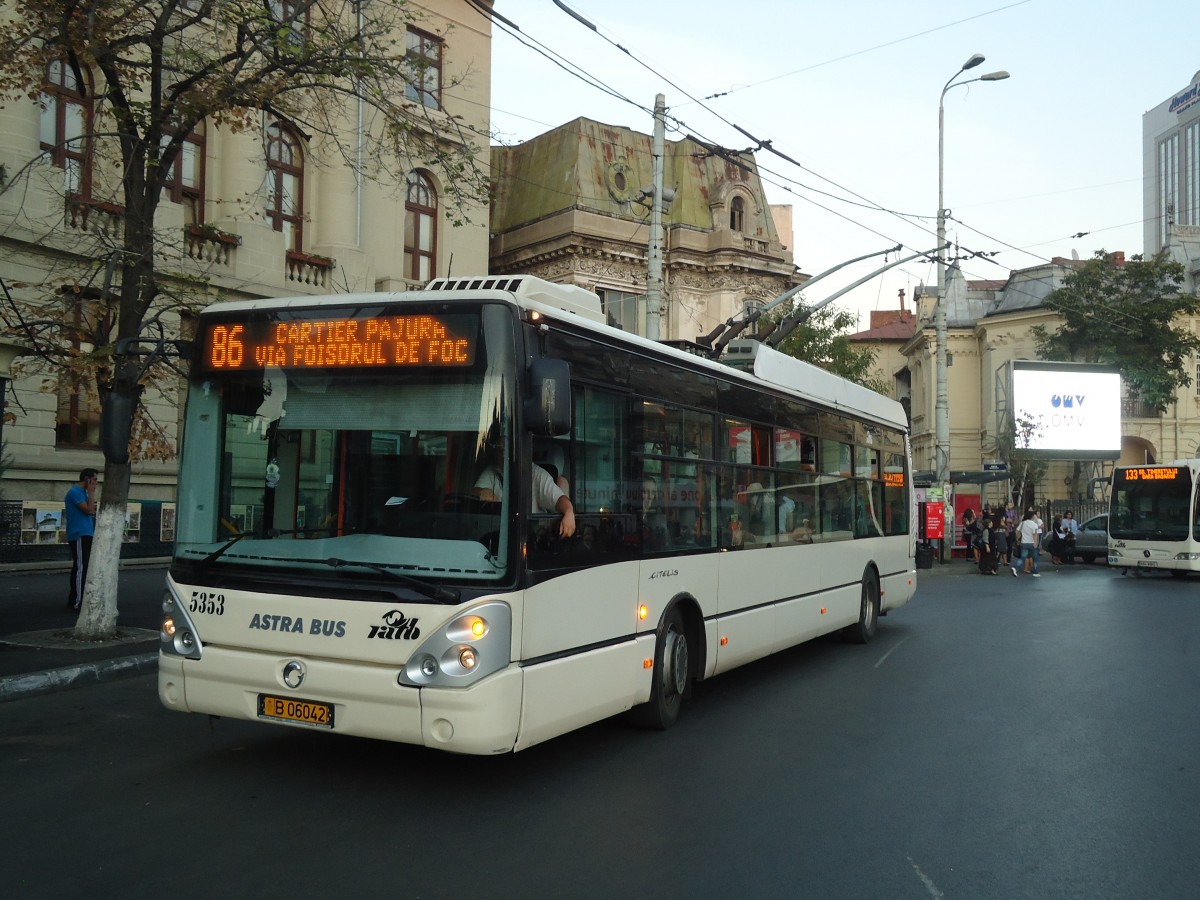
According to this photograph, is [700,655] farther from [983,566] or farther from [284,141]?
[983,566]

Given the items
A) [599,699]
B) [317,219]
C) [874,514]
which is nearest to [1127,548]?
[874,514]

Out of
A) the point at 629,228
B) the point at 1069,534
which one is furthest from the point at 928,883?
the point at 629,228

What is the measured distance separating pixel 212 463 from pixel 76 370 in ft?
17.6

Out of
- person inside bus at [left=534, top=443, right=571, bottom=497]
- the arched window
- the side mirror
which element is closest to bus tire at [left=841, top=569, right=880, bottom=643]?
person inside bus at [left=534, top=443, right=571, bottom=497]

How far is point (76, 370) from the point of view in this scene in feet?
36.2

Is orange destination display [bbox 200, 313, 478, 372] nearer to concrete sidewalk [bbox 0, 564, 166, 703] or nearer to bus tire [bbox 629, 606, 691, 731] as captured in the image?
bus tire [bbox 629, 606, 691, 731]

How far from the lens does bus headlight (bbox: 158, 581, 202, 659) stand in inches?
251

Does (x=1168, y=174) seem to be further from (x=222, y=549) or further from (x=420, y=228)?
(x=222, y=549)

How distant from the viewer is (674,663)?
26.5 feet

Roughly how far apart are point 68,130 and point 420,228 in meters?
9.50

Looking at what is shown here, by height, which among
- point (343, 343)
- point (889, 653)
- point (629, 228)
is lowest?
point (889, 653)

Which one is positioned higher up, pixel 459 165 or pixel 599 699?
pixel 459 165

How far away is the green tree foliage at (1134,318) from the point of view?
47.3m

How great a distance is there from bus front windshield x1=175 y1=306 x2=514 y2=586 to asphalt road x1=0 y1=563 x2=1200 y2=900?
1.28 metres
